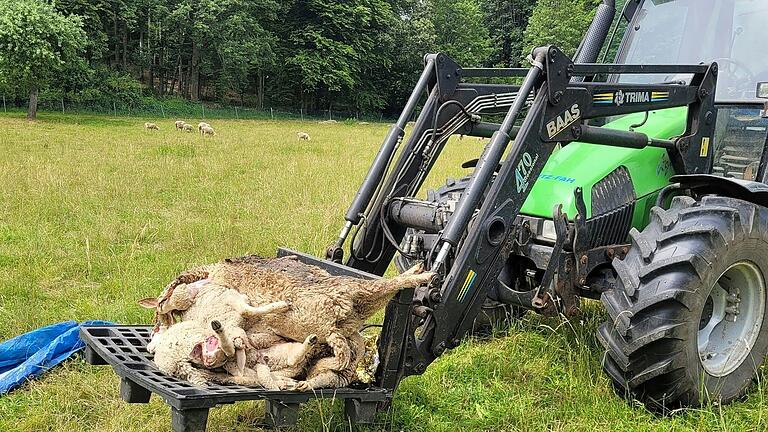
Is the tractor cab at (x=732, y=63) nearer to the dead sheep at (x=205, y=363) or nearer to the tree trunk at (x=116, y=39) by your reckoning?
the dead sheep at (x=205, y=363)

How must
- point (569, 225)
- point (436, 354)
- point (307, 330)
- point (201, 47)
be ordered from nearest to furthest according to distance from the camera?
point (307, 330)
point (436, 354)
point (569, 225)
point (201, 47)

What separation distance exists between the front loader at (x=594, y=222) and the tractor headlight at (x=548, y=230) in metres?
0.01

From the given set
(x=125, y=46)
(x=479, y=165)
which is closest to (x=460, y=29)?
(x=125, y=46)

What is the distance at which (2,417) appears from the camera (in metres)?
4.20

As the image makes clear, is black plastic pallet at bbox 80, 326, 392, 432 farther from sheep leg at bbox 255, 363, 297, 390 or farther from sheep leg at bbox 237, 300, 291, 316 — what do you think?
sheep leg at bbox 237, 300, 291, 316

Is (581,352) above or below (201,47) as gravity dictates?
below

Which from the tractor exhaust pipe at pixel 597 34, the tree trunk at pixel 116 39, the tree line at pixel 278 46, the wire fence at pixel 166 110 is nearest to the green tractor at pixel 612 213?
the tractor exhaust pipe at pixel 597 34

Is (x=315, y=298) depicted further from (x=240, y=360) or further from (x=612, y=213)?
(x=612, y=213)

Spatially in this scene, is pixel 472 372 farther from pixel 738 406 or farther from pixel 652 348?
pixel 738 406

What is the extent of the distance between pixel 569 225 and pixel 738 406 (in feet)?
4.90

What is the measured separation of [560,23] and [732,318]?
4814 cm

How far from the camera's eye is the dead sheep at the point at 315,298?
3475mm

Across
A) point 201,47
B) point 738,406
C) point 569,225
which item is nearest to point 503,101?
point 569,225

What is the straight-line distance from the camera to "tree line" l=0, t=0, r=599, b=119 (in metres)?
44.7
